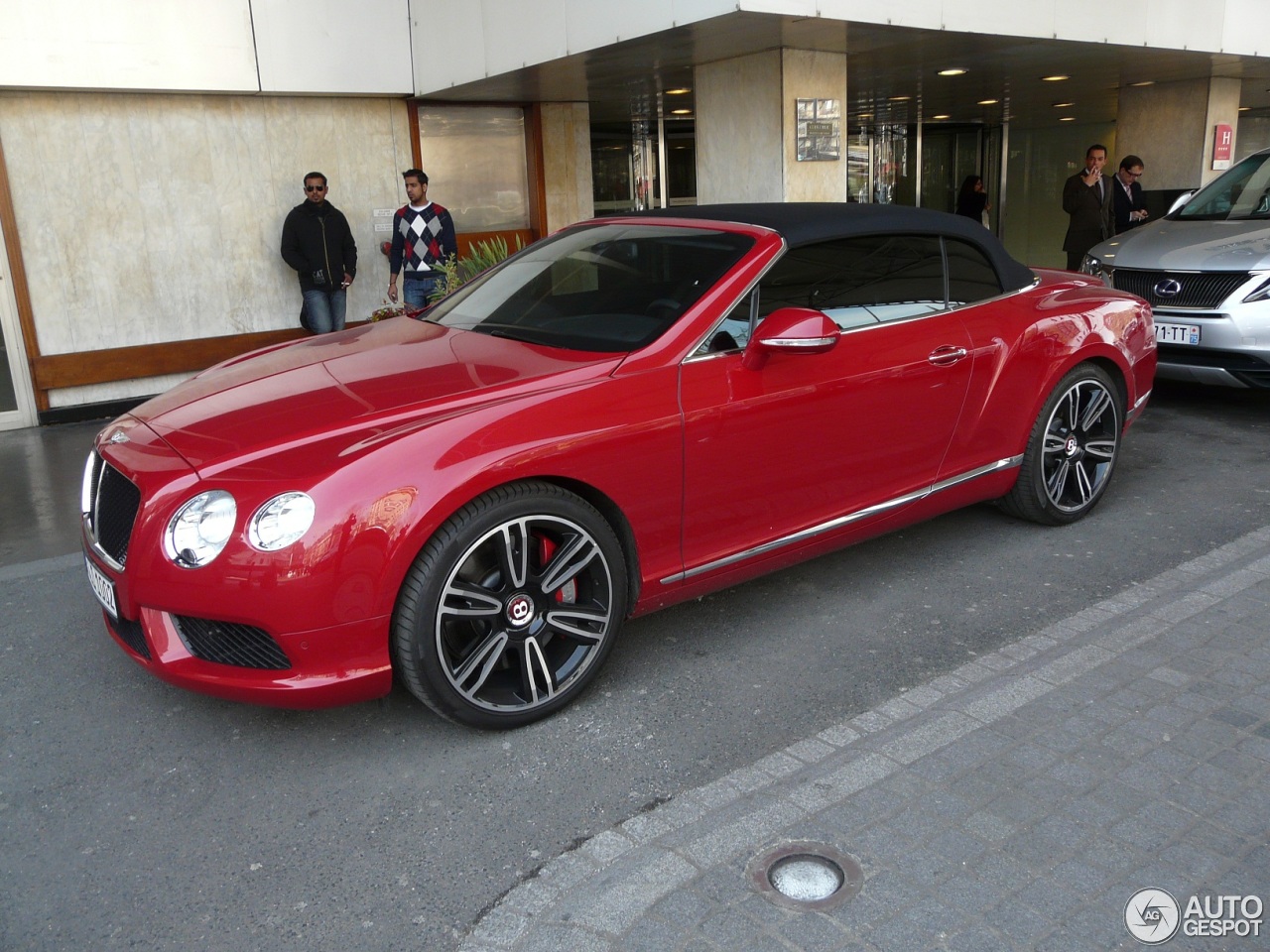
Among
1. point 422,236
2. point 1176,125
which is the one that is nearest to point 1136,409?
point 422,236

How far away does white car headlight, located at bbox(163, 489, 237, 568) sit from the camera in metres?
2.99

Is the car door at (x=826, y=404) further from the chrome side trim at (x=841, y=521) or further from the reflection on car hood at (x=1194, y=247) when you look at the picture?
the reflection on car hood at (x=1194, y=247)

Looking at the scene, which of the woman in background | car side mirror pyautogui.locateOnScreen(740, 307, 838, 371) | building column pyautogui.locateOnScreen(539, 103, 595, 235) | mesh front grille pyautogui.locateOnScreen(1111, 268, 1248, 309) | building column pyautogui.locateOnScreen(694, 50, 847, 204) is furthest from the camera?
the woman in background

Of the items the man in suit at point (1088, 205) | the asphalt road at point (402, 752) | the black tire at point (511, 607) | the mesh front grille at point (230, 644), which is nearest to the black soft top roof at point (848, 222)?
the asphalt road at point (402, 752)

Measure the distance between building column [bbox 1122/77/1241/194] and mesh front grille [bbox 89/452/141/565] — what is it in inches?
511

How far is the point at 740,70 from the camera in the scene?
8.62 metres

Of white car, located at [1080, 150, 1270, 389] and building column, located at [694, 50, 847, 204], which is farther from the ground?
building column, located at [694, 50, 847, 204]

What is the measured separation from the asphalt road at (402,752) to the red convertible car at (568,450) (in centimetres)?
28

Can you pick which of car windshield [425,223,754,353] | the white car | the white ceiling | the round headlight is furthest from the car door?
the white car

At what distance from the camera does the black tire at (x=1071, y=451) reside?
16.4 feet

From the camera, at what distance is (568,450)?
3330mm

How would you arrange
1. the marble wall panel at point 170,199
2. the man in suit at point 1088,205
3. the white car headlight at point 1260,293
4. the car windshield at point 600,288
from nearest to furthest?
1. the car windshield at point 600,288
2. the white car headlight at point 1260,293
3. the marble wall panel at point 170,199
4. the man in suit at point 1088,205

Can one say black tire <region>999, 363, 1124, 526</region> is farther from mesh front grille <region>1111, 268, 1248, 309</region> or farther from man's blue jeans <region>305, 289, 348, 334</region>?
man's blue jeans <region>305, 289, 348, 334</region>

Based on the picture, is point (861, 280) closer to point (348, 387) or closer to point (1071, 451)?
point (1071, 451)
